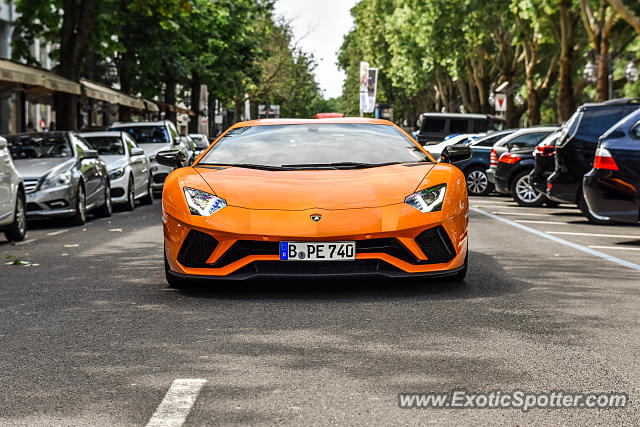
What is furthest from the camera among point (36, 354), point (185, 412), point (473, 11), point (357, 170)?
point (473, 11)

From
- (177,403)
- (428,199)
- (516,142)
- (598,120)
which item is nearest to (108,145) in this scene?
(516,142)

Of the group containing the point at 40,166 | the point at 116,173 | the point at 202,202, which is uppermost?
the point at 202,202

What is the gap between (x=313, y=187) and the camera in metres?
7.88

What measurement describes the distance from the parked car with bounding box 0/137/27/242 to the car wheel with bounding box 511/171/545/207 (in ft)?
36.2

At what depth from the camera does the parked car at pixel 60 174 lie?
16078 millimetres

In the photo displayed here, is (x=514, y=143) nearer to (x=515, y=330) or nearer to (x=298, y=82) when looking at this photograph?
(x=515, y=330)

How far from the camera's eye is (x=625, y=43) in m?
47.8

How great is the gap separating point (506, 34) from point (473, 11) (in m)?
6.82

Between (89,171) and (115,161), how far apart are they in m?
3.29

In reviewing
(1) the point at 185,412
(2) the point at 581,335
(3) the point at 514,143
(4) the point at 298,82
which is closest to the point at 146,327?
(1) the point at 185,412

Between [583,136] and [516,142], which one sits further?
[516,142]

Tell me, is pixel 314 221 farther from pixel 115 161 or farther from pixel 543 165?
pixel 115 161

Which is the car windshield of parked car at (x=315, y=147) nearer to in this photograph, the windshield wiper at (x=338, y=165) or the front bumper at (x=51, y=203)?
the windshield wiper at (x=338, y=165)

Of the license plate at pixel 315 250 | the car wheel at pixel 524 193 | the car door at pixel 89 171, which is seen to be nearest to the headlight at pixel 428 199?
the license plate at pixel 315 250
